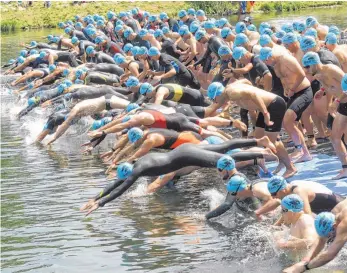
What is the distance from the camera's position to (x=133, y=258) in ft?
32.4

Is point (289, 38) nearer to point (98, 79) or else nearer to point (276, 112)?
point (276, 112)

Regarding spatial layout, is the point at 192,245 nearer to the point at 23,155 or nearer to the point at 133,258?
the point at 133,258

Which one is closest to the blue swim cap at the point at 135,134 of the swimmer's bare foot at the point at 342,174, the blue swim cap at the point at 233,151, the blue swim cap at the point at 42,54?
the blue swim cap at the point at 233,151

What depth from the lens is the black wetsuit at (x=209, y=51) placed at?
17.3m

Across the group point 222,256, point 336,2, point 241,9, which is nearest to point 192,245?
point 222,256

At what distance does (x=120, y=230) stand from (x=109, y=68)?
36.2 feet

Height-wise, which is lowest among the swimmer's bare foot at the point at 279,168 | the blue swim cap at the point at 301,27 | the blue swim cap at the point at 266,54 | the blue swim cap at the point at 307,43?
the swimmer's bare foot at the point at 279,168

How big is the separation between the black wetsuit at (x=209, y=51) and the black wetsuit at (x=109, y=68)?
3345 mm

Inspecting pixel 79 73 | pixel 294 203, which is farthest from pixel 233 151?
pixel 79 73

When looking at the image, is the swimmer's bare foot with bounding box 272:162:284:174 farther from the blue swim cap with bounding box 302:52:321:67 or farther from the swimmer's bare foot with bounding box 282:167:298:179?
the blue swim cap with bounding box 302:52:321:67

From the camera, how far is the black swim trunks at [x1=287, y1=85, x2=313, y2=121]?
1257 cm

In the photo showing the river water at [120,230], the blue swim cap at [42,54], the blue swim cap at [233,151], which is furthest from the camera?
the blue swim cap at [42,54]

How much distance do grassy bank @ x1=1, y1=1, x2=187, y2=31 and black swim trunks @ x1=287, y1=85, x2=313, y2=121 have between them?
149ft

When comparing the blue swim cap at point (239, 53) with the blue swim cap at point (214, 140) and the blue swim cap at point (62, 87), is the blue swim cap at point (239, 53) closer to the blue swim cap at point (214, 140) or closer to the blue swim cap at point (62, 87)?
the blue swim cap at point (214, 140)
